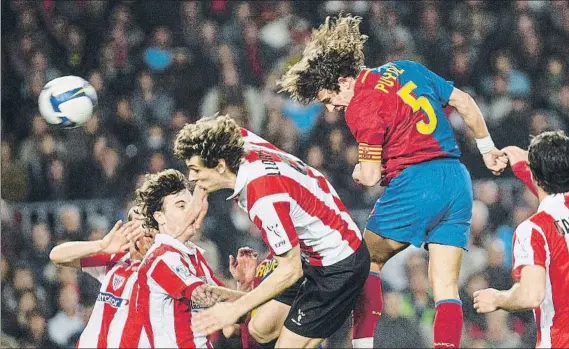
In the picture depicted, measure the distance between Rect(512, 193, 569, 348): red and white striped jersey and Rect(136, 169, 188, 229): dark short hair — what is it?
75.3 inches

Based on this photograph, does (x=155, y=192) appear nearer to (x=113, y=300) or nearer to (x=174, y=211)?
(x=174, y=211)

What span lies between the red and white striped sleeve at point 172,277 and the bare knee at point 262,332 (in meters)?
0.64

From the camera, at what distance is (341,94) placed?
5809 mm

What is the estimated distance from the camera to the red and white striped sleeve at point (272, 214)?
4.91 meters

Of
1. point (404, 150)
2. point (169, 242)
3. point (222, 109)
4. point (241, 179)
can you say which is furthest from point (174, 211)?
point (222, 109)

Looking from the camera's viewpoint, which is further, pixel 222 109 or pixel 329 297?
pixel 222 109

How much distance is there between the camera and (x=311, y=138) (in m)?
10.6

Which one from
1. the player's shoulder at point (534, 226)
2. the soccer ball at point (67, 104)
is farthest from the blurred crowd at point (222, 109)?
the player's shoulder at point (534, 226)

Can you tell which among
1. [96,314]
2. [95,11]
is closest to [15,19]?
[95,11]

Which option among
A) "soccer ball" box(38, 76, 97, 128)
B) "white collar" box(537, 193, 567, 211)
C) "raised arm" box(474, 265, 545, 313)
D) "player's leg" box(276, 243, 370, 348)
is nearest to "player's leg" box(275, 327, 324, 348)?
"player's leg" box(276, 243, 370, 348)

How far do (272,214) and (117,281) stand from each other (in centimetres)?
128

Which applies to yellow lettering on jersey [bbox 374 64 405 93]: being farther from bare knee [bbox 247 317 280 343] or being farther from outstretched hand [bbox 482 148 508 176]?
bare knee [bbox 247 317 280 343]

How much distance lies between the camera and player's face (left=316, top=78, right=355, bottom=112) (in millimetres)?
5809

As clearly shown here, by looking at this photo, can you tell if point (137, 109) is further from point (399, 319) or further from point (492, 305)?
point (492, 305)
